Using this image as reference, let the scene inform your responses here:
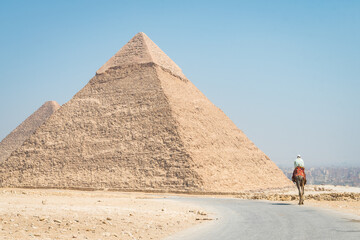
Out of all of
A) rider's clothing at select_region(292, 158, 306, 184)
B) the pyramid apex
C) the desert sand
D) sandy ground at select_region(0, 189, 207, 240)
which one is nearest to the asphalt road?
sandy ground at select_region(0, 189, 207, 240)

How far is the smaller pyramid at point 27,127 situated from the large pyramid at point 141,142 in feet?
119

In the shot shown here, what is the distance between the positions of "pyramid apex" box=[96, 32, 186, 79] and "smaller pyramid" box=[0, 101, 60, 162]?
1421 inches

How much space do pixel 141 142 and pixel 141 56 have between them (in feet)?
49.7

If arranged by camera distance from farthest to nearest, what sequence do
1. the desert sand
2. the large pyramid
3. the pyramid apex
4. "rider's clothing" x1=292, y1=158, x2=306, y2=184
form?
the pyramid apex < the large pyramid < "rider's clothing" x1=292, y1=158, x2=306, y2=184 < the desert sand

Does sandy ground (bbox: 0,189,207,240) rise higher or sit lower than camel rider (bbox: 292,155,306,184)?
lower

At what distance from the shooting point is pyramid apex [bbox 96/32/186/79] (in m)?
55.2

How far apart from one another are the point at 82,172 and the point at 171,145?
9941 mm

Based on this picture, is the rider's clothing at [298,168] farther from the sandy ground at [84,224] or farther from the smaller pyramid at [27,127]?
the smaller pyramid at [27,127]

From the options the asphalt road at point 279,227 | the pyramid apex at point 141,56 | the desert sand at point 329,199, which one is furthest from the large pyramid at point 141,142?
the asphalt road at point 279,227

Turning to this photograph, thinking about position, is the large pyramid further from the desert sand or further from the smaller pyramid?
the smaller pyramid

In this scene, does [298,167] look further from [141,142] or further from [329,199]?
[141,142]

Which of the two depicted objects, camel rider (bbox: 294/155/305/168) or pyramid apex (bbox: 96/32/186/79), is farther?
pyramid apex (bbox: 96/32/186/79)

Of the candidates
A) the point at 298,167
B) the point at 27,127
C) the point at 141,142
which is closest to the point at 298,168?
the point at 298,167

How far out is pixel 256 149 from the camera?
53719mm
